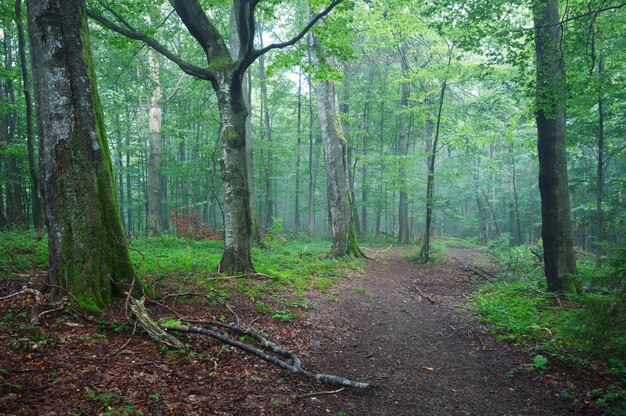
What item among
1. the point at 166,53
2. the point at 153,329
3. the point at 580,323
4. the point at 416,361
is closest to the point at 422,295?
the point at 416,361

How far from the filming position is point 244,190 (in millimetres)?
7746

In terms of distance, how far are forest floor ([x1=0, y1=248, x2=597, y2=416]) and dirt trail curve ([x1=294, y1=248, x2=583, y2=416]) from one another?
19 millimetres

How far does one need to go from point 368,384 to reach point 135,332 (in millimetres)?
2837

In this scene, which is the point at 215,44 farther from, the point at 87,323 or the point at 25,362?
the point at 25,362

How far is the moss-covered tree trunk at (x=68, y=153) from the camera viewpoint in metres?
4.31

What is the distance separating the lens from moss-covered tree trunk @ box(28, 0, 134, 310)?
431 cm

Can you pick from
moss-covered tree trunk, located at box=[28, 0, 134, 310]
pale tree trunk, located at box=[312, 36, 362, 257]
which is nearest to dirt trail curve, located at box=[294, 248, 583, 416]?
moss-covered tree trunk, located at box=[28, 0, 134, 310]

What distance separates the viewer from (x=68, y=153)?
14.3 ft

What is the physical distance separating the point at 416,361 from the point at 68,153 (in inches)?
216

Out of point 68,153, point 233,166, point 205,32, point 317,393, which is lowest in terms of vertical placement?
point 317,393

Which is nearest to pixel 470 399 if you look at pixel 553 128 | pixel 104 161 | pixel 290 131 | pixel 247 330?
pixel 247 330

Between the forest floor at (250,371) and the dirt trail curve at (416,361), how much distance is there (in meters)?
0.02

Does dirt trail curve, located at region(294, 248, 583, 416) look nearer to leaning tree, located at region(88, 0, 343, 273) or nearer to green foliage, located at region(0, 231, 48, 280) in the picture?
leaning tree, located at region(88, 0, 343, 273)

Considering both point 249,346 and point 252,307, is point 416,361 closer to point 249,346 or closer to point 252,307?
point 249,346
